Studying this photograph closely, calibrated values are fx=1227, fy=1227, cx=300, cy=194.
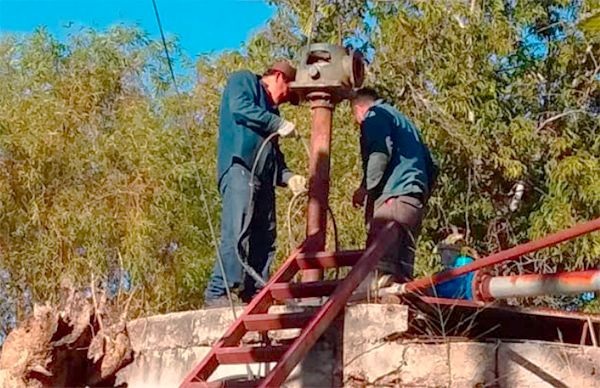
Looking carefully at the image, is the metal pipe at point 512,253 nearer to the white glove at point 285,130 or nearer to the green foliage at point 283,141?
the white glove at point 285,130

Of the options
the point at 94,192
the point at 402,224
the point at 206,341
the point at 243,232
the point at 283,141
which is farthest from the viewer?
Answer: the point at 283,141

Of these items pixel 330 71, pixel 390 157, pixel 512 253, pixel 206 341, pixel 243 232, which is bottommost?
pixel 206 341

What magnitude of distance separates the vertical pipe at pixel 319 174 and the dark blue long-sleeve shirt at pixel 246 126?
23 cm

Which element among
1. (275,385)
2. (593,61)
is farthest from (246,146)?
(593,61)

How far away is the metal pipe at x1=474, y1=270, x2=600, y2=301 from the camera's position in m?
5.10

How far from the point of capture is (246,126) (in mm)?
6820

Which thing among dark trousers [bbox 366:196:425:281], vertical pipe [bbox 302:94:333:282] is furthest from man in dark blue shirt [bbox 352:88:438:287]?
vertical pipe [bbox 302:94:333:282]

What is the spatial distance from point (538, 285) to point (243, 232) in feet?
6.19

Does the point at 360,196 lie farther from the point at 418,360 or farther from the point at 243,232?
the point at 418,360

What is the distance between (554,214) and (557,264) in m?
0.64

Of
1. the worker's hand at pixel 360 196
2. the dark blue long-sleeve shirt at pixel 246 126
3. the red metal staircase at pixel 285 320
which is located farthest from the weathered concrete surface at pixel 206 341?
the worker's hand at pixel 360 196

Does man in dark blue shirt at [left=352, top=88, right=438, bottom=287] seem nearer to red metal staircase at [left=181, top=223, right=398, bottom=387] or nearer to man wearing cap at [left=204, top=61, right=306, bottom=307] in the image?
red metal staircase at [left=181, top=223, right=398, bottom=387]

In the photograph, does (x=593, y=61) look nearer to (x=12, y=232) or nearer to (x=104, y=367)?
(x=12, y=232)

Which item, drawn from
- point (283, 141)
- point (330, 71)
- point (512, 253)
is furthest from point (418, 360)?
point (283, 141)
